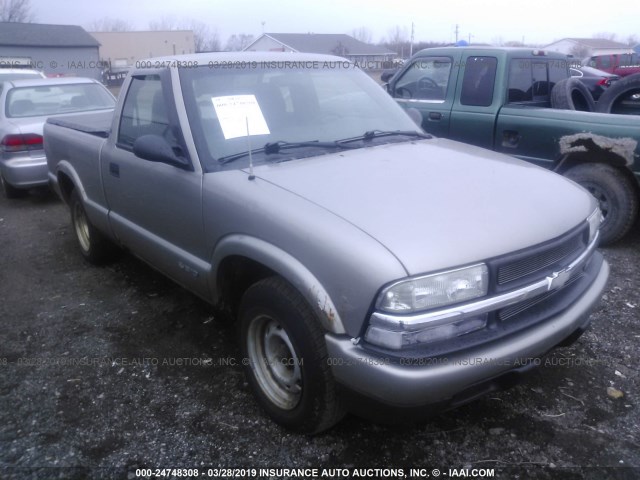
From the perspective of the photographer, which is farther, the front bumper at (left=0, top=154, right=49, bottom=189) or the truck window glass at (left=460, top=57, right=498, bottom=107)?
the front bumper at (left=0, top=154, right=49, bottom=189)

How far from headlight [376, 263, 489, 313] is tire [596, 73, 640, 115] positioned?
4582mm

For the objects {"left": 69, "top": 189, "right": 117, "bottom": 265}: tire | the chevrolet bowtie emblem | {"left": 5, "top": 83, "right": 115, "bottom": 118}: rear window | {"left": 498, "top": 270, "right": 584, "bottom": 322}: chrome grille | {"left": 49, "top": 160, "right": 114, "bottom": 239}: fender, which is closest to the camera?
{"left": 498, "top": 270, "right": 584, "bottom": 322}: chrome grille

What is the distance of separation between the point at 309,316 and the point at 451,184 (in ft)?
3.31

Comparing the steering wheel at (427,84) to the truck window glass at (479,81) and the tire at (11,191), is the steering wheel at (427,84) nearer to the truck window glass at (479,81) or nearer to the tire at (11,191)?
the truck window glass at (479,81)

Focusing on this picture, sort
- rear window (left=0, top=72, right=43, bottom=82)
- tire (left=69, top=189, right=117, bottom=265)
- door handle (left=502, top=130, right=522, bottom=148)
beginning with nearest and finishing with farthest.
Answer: tire (left=69, top=189, right=117, bottom=265)
door handle (left=502, top=130, right=522, bottom=148)
rear window (left=0, top=72, right=43, bottom=82)

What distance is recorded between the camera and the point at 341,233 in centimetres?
216

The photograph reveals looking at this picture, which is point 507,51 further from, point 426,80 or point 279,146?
point 279,146

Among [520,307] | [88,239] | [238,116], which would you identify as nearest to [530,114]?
[238,116]

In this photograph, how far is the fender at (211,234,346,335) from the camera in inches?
84.8

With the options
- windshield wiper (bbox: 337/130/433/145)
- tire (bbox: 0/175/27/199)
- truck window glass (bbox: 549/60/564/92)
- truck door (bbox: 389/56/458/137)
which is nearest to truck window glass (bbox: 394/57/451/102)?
truck door (bbox: 389/56/458/137)

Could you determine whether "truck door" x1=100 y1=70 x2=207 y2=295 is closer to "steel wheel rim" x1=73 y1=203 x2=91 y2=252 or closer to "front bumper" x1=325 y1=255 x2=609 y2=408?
"steel wheel rim" x1=73 y1=203 x2=91 y2=252

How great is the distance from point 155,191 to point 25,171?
462 centimetres

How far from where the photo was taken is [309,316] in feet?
7.51

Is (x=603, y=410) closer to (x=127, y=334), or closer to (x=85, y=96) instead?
(x=127, y=334)
